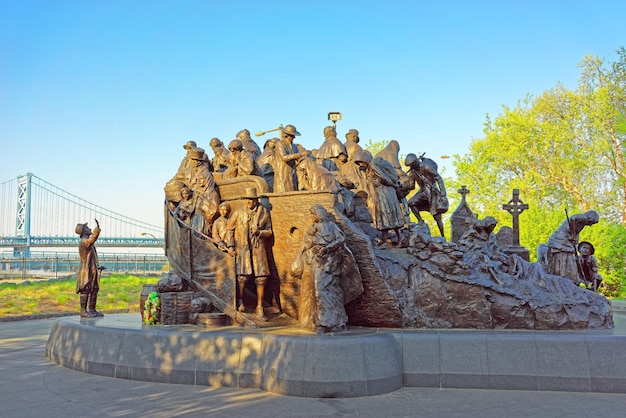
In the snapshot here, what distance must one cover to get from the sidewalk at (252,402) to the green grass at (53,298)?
41.5ft

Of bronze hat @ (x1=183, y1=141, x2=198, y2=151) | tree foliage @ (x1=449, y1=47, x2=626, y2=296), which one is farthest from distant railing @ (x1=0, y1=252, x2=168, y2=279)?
bronze hat @ (x1=183, y1=141, x2=198, y2=151)

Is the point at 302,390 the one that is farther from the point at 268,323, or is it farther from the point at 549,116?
the point at 549,116

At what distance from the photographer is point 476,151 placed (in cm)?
3350

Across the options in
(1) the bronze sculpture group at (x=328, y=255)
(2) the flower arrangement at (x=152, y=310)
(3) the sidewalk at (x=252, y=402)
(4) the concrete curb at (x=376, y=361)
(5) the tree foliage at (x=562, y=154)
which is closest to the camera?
(3) the sidewalk at (x=252, y=402)

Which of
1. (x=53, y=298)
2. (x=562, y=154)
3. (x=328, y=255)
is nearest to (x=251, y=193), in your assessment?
(x=328, y=255)

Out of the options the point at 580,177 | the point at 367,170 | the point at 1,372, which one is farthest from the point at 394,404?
the point at 580,177

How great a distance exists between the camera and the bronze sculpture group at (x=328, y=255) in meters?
8.41

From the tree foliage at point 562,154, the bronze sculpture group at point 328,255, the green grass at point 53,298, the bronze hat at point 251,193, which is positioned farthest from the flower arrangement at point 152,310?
the tree foliage at point 562,154

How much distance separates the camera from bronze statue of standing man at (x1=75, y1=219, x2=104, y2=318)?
1069cm

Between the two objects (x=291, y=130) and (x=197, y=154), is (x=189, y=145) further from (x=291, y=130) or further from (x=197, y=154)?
(x=291, y=130)

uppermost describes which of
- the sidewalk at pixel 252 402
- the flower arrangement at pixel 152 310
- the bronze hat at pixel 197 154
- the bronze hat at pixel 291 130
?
the bronze hat at pixel 291 130

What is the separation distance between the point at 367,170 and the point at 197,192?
10.8ft

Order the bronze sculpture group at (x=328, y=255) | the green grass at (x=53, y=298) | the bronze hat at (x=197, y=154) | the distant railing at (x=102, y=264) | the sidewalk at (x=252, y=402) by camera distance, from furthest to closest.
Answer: the distant railing at (x=102, y=264) < the green grass at (x=53, y=298) < the bronze hat at (x=197, y=154) < the bronze sculpture group at (x=328, y=255) < the sidewalk at (x=252, y=402)

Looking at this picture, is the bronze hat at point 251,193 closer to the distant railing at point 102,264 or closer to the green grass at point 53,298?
the green grass at point 53,298
